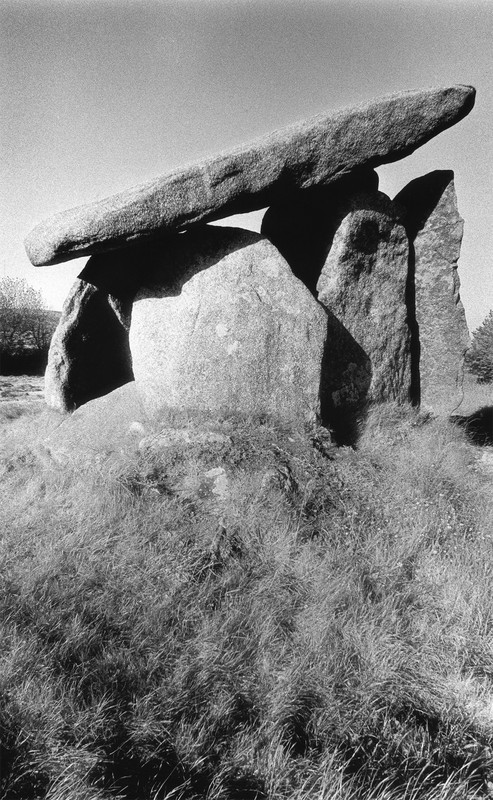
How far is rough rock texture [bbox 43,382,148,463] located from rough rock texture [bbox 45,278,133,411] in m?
0.56

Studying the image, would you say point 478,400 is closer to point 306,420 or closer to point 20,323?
point 306,420

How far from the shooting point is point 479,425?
7824 millimetres

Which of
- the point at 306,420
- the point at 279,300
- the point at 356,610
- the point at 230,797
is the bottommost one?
the point at 230,797

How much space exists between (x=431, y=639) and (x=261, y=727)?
3.93 feet

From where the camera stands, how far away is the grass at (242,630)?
224cm

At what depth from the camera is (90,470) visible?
4.61 m

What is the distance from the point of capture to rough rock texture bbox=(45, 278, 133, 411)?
6.71 m

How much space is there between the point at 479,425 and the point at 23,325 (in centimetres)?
1332

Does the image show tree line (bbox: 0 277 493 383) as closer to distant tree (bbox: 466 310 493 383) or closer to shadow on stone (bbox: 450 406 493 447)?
distant tree (bbox: 466 310 493 383)

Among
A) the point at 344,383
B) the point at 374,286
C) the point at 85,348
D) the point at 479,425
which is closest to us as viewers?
the point at 344,383

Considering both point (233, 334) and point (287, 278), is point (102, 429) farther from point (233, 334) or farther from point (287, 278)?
point (287, 278)

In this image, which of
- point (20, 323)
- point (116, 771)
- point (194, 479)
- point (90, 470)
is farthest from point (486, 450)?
point (20, 323)

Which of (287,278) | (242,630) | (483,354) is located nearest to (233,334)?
(287,278)

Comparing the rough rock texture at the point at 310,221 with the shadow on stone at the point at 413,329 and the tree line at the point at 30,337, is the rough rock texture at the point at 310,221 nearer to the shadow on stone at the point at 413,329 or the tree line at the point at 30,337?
the shadow on stone at the point at 413,329
